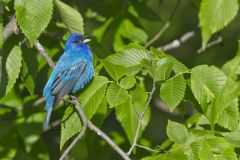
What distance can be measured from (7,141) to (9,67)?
5.09 feet

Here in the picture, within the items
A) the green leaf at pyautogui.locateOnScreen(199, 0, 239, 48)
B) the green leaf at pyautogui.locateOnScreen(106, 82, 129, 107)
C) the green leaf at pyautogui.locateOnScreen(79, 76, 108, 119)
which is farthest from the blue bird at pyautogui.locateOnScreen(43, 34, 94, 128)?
the green leaf at pyautogui.locateOnScreen(199, 0, 239, 48)

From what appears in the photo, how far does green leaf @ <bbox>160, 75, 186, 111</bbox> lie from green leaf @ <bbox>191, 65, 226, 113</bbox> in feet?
0.33

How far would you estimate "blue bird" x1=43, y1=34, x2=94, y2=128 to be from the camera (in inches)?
209

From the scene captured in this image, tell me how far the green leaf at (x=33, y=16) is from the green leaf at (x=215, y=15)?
44.7 inches

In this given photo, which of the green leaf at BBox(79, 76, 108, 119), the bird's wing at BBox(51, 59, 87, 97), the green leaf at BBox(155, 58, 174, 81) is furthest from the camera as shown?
the bird's wing at BBox(51, 59, 87, 97)

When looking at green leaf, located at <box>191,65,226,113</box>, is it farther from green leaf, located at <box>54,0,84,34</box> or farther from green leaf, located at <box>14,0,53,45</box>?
green leaf, located at <box>54,0,84,34</box>

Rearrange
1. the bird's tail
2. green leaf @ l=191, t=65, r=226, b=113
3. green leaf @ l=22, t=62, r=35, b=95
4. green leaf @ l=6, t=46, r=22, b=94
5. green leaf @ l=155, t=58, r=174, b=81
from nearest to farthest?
green leaf @ l=191, t=65, r=226, b=113
green leaf @ l=155, t=58, r=174, b=81
green leaf @ l=6, t=46, r=22, b=94
green leaf @ l=22, t=62, r=35, b=95
the bird's tail

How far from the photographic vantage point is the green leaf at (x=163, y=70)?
3557mm

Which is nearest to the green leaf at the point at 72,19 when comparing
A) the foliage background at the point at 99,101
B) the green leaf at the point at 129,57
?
the foliage background at the point at 99,101

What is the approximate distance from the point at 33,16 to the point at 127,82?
0.69 meters

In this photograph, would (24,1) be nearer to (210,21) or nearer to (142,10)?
(210,21)

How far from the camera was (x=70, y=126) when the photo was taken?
149 inches

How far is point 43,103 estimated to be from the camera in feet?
19.7

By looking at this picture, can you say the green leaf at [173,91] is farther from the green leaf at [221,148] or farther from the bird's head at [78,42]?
the bird's head at [78,42]
